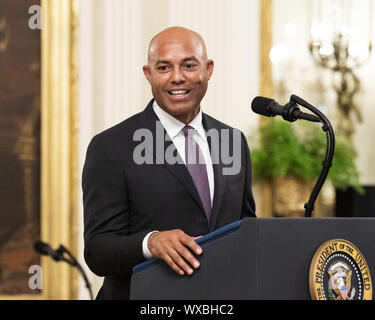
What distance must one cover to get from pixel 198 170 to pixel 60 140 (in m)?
3.53

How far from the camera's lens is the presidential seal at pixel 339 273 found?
64.5 inches

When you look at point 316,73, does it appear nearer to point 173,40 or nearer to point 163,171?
point 173,40

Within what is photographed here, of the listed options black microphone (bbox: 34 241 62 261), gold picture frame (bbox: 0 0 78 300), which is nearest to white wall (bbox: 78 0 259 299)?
gold picture frame (bbox: 0 0 78 300)

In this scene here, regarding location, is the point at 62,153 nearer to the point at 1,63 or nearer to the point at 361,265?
the point at 1,63

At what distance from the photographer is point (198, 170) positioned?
219cm

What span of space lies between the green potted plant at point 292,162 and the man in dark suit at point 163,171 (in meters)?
3.65

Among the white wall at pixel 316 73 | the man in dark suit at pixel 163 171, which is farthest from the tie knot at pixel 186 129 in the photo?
the white wall at pixel 316 73

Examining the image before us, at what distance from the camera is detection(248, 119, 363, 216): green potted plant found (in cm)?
589

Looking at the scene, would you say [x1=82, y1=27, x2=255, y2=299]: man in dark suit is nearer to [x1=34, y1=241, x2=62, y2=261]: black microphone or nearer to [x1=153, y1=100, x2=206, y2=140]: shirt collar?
[x1=153, y1=100, x2=206, y2=140]: shirt collar

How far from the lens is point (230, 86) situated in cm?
607

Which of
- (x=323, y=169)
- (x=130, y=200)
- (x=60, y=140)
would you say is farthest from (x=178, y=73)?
(x=60, y=140)

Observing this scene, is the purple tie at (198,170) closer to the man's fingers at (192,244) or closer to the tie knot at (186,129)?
the tie knot at (186,129)
